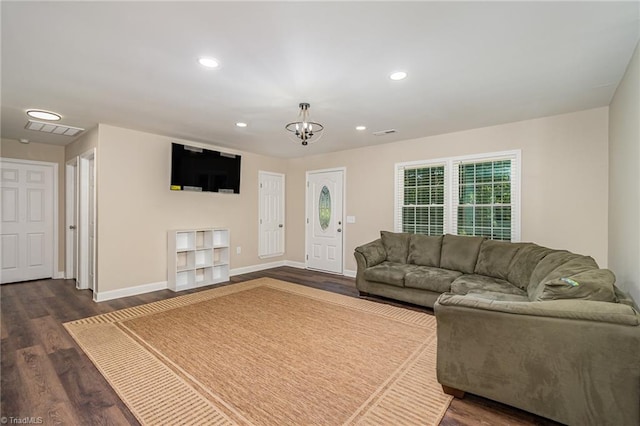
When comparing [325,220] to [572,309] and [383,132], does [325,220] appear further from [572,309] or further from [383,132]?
[572,309]

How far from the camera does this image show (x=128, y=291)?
442 cm

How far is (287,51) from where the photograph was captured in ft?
7.43

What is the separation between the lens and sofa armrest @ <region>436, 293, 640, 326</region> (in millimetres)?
1570

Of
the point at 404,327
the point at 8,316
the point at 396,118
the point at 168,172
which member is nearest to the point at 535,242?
the point at 404,327

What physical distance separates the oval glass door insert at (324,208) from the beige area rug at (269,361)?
94.1 inches

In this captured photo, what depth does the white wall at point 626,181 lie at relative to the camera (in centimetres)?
225

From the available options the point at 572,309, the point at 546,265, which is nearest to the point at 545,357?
the point at 572,309

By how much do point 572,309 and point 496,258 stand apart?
7.35ft

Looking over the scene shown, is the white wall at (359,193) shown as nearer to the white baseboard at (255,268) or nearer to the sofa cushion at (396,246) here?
the white baseboard at (255,268)

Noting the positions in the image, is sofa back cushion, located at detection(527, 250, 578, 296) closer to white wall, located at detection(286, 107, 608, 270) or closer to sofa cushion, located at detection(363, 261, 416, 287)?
white wall, located at detection(286, 107, 608, 270)

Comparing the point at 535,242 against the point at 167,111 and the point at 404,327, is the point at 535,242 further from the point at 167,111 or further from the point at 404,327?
the point at 167,111

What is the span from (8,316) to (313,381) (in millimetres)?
3906

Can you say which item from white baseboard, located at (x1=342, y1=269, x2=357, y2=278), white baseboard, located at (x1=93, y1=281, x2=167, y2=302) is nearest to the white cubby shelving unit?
white baseboard, located at (x1=93, y1=281, x2=167, y2=302)

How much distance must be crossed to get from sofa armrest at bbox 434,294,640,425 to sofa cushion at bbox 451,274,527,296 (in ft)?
4.96
